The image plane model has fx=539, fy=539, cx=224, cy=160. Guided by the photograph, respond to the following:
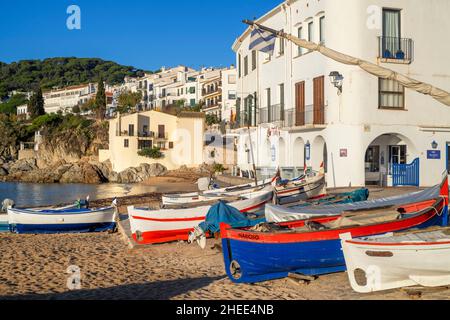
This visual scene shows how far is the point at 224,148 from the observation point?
64.2m

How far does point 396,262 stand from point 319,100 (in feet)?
59.7

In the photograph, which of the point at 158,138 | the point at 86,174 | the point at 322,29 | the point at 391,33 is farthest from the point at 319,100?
the point at 86,174

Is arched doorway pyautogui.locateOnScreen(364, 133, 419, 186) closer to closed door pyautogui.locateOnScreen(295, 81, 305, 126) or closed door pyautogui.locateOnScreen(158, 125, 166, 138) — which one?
closed door pyautogui.locateOnScreen(295, 81, 305, 126)

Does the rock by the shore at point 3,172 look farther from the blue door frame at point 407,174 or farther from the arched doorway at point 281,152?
the blue door frame at point 407,174

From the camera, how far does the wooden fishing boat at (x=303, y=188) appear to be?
872 inches

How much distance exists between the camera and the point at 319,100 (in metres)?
27.1

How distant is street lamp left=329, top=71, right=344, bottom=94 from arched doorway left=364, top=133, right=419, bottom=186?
386 centimetres

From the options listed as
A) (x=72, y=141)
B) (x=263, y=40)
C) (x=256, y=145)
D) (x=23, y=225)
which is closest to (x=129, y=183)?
(x=72, y=141)

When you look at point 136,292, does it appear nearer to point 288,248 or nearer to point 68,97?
point 288,248

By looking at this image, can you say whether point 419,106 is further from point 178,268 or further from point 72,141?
point 72,141

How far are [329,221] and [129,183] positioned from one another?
51149 millimetres

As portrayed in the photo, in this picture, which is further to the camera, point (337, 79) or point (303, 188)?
point (337, 79)

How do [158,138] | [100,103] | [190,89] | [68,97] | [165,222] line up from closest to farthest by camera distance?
[165,222] → [158,138] → [190,89] → [100,103] → [68,97]

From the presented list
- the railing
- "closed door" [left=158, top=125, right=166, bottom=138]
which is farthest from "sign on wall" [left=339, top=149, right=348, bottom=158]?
"closed door" [left=158, top=125, right=166, bottom=138]
